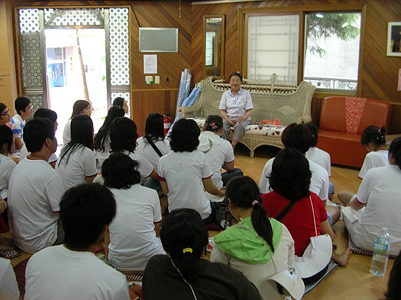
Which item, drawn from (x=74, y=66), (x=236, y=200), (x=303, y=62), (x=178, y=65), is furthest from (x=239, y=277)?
(x=74, y=66)

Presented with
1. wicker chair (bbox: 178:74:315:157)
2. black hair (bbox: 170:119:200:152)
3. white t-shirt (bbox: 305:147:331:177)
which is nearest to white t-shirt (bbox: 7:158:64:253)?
black hair (bbox: 170:119:200:152)

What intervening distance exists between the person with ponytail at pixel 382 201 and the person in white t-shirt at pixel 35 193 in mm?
2258

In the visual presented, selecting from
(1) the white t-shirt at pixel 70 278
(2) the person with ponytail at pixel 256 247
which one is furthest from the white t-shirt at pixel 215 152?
(1) the white t-shirt at pixel 70 278

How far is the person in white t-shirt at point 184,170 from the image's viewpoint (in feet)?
11.5

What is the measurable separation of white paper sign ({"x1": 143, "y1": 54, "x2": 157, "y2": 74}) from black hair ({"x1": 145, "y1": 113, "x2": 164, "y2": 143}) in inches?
152

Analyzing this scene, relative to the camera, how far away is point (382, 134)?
13.3ft

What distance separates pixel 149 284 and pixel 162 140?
257 centimetres

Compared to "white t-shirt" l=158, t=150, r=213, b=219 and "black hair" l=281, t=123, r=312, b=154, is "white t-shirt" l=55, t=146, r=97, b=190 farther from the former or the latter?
"black hair" l=281, t=123, r=312, b=154

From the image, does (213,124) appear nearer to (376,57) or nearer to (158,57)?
(376,57)

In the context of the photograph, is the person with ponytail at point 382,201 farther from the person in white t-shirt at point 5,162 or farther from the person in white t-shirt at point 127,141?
the person in white t-shirt at point 5,162

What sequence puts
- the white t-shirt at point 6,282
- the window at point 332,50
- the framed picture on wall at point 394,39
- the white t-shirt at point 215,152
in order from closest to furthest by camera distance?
the white t-shirt at point 6,282 < the white t-shirt at point 215,152 < the framed picture on wall at point 394,39 < the window at point 332,50

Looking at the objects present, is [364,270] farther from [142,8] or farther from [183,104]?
[142,8]

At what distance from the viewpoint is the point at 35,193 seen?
3174 millimetres

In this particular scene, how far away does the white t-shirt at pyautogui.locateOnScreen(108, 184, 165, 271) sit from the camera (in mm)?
2781
